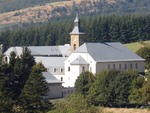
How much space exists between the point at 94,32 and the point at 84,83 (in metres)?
53.6

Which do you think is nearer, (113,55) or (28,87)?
(28,87)

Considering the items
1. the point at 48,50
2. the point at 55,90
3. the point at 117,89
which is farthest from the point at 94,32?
the point at 117,89

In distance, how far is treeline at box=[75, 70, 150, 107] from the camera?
262 feet

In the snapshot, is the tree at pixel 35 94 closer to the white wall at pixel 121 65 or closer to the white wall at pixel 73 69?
the white wall at pixel 73 69

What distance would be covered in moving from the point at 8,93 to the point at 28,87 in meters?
3.12

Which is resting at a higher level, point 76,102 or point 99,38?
point 99,38

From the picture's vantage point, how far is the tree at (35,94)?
65938 millimetres

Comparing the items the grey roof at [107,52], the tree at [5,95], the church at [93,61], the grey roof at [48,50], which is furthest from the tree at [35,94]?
the grey roof at [48,50]

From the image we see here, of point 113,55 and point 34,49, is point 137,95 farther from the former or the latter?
point 34,49

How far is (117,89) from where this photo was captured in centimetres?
8231

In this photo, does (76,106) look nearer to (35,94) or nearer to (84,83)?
(35,94)

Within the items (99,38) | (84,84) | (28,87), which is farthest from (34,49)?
(28,87)

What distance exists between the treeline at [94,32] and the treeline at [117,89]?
167 feet

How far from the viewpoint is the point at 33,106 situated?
6631 centimetres
